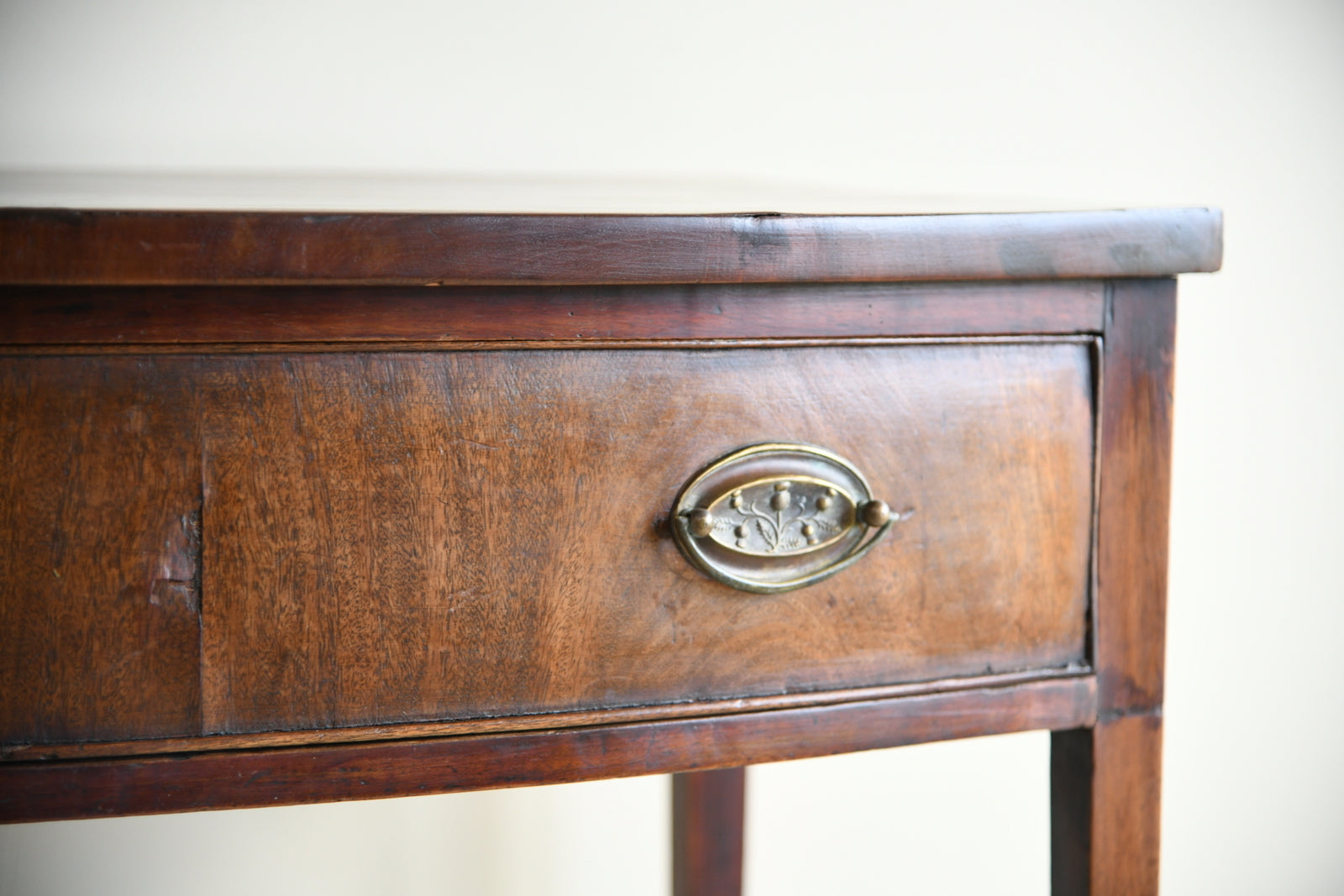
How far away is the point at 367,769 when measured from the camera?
0.40 metres

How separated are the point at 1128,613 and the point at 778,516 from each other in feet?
0.60

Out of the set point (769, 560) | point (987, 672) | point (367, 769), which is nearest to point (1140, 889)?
point (987, 672)

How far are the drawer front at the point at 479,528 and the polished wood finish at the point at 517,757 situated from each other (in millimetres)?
14

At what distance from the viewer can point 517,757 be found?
1.34 feet

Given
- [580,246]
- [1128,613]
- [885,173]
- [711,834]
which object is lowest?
[711,834]

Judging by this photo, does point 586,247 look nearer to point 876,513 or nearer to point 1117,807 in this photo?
→ point 876,513

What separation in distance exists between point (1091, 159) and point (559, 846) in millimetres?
896

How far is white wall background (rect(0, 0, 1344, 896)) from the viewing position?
0.84m

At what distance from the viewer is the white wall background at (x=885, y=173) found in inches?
33.1

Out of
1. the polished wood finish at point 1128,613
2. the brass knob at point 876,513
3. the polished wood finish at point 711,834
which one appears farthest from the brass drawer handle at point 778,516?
the polished wood finish at point 711,834

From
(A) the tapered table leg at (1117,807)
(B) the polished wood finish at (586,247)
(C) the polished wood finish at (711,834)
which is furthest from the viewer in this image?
(C) the polished wood finish at (711,834)

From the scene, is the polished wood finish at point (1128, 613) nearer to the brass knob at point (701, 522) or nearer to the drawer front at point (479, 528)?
the drawer front at point (479, 528)

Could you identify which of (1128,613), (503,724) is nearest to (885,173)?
(1128,613)

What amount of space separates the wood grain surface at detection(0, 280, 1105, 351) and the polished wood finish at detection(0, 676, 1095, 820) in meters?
0.17
